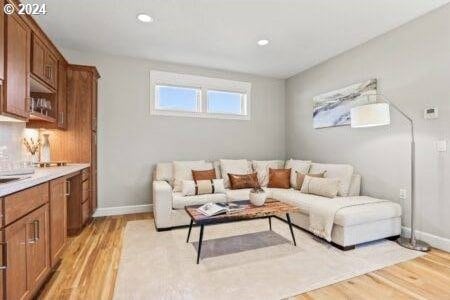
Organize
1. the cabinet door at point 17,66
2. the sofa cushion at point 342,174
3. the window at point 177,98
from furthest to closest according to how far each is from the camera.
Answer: the window at point 177,98 < the sofa cushion at point 342,174 < the cabinet door at point 17,66

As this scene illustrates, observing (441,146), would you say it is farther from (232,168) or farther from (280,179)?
(232,168)

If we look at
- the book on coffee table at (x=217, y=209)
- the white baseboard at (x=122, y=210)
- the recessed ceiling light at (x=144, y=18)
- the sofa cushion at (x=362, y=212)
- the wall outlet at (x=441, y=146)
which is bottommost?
the white baseboard at (x=122, y=210)

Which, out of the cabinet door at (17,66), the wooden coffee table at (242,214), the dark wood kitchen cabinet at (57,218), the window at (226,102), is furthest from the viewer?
the window at (226,102)

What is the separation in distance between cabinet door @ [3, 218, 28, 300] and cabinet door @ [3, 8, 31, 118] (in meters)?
1.03

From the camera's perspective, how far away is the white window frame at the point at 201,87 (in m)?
4.24

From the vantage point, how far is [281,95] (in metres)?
5.33

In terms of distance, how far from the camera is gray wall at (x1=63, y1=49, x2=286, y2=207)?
3.96m

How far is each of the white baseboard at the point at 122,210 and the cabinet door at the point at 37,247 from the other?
2.05 meters

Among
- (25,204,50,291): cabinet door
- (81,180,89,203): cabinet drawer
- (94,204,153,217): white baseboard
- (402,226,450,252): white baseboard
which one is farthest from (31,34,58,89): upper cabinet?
(402,226,450,252): white baseboard

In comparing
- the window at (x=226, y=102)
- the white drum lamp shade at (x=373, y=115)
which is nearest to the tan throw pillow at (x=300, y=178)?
the white drum lamp shade at (x=373, y=115)

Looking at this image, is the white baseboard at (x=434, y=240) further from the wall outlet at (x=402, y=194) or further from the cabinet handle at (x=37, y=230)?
the cabinet handle at (x=37, y=230)

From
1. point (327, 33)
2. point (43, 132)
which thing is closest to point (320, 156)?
point (327, 33)

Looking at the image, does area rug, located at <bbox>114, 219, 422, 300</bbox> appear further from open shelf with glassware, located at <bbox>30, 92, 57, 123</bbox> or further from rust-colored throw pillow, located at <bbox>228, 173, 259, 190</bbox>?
open shelf with glassware, located at <bbox>30, 92, 57, 123</bbox>

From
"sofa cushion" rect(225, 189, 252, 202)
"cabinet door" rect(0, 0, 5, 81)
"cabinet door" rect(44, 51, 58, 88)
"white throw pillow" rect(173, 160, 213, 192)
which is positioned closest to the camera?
"cabinet door" rect(0, 0, 5, 81)
